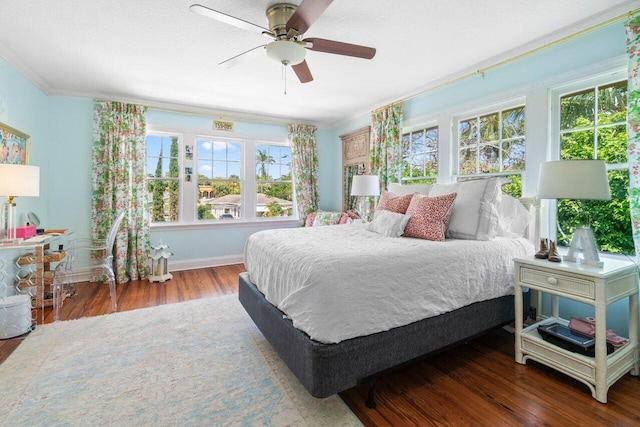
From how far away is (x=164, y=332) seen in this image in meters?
2.45

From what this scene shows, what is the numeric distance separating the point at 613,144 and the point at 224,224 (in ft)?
15.3

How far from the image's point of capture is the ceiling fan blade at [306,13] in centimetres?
164

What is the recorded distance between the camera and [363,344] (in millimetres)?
1521

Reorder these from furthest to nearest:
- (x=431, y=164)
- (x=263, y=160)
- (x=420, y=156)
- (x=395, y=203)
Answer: (x=263, y=160)
(x=420, y=156)
(x=431, y=164)
(x=395, y=203)

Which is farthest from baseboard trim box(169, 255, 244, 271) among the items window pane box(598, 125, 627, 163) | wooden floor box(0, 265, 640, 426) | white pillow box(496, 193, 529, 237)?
window pane box(598, 125, 627, 163)

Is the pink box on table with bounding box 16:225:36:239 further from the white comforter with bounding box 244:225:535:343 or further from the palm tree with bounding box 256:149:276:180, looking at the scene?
the palm tree with bounding box 256:149:276:180

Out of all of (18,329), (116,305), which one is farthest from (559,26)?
(18,329)

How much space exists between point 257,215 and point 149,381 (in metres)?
3.50

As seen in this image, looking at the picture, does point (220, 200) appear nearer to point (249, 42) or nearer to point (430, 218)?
point (249, 42)

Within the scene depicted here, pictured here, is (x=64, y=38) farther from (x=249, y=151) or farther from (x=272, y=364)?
(x=272, y=364)

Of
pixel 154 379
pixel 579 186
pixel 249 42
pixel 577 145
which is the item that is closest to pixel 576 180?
pixel 579 186

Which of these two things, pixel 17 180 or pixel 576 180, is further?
pixel 17 180

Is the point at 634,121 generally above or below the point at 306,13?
below

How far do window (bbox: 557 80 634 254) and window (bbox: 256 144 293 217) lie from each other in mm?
3933
